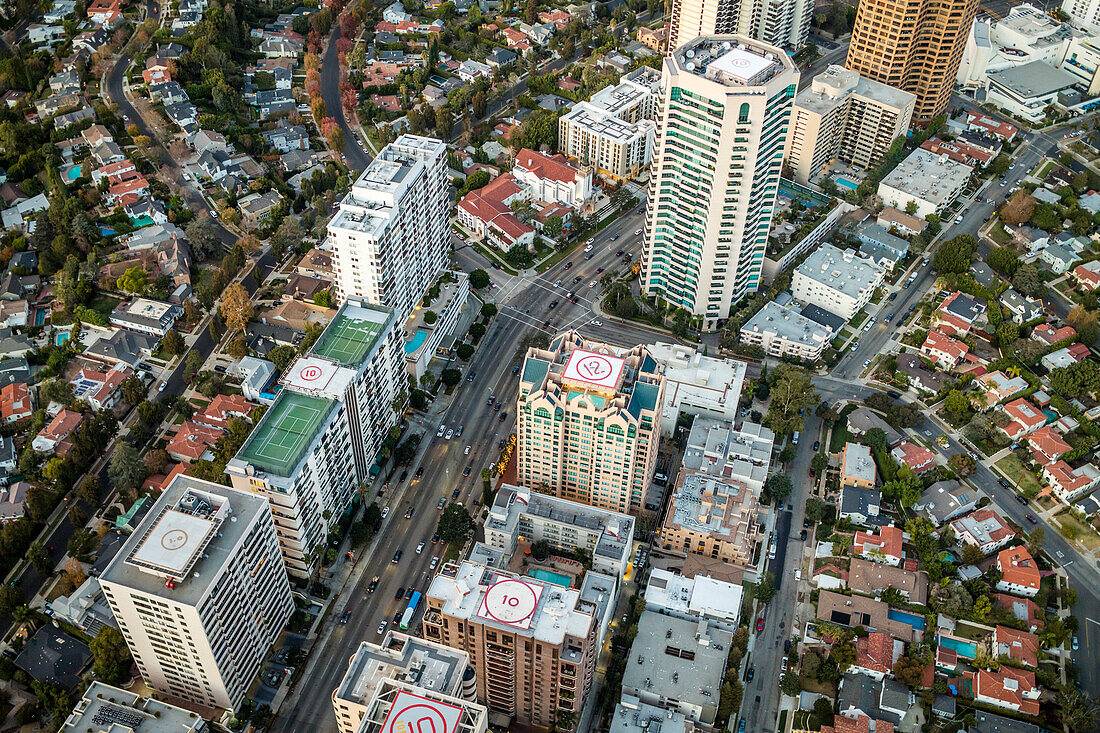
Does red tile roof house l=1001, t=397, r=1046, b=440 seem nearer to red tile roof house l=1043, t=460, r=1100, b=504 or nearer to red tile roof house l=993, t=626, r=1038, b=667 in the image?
red tile roof house l=1043, t=460, r=1100, b=504

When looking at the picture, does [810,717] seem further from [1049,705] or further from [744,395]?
[744,395]

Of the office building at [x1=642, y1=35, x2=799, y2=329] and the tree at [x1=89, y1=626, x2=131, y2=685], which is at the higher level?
the office building at [x1=642, y1=35, x2=799, y2=329]

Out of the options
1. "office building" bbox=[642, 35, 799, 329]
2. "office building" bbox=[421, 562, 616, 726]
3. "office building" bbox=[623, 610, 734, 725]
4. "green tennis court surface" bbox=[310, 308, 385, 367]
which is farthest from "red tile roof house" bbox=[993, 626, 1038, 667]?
"green tennis court surface" bbox=[310, 308, 385, 367]

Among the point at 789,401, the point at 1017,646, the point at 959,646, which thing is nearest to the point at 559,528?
the point at 789,401

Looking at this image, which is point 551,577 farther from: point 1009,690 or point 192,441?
point 192,441

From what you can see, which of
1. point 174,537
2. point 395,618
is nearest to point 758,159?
point 395,618

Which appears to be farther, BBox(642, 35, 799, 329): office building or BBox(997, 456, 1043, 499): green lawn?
BBox(642, 35, 799, 329): office building

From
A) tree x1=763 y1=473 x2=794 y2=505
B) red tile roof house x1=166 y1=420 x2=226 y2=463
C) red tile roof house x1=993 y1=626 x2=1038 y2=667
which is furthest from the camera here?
red tile roof house x1=166 y1=420 x2=226 y2=463
